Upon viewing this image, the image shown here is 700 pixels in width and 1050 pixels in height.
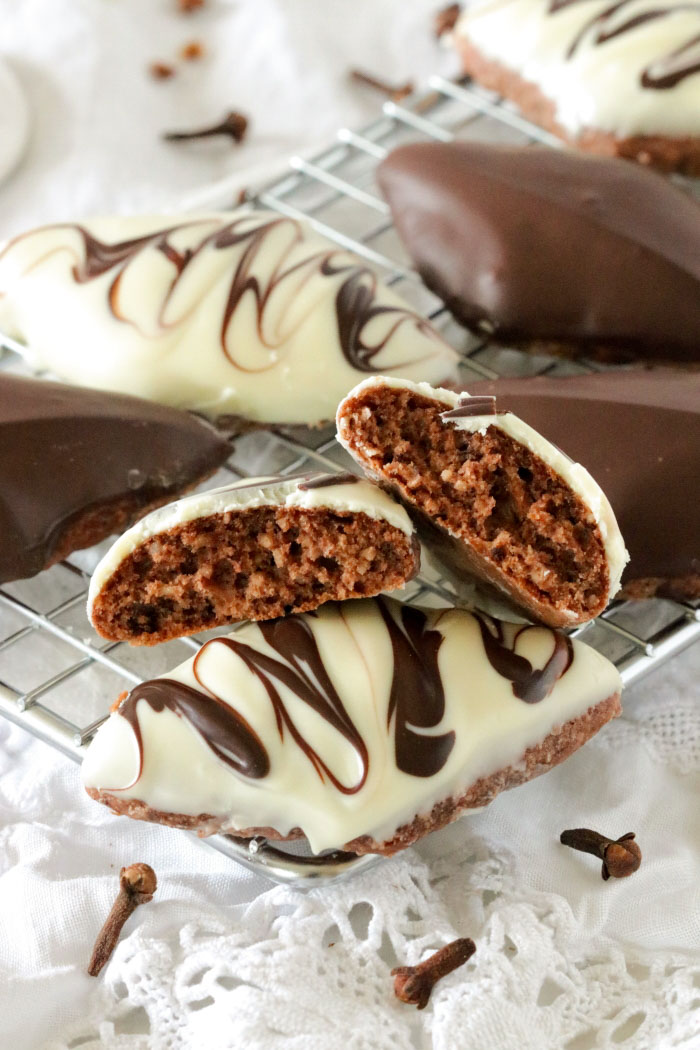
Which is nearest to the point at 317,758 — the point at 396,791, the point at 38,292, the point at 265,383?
the point at 396,791

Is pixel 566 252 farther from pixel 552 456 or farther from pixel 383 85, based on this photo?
pixel 383 85

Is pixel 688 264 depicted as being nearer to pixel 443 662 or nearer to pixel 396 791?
pixel 443 662

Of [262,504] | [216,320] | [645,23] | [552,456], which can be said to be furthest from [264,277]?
[645,23]

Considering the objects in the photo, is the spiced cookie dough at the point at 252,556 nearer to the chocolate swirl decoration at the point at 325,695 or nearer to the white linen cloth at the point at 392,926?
the chocolate swirl decoration at the point at 325,695

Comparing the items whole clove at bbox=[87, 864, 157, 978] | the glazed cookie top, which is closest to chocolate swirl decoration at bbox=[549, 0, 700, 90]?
the glazed cookie top

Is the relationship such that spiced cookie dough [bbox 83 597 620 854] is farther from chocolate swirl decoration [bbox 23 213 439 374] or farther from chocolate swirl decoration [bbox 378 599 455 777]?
chocolate swirl decoration [bbox 23 213 439 374]

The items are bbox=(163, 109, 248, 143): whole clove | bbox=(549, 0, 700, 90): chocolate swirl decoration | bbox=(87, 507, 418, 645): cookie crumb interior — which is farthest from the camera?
bbox=(163, 109, 248, 143): whole clove
